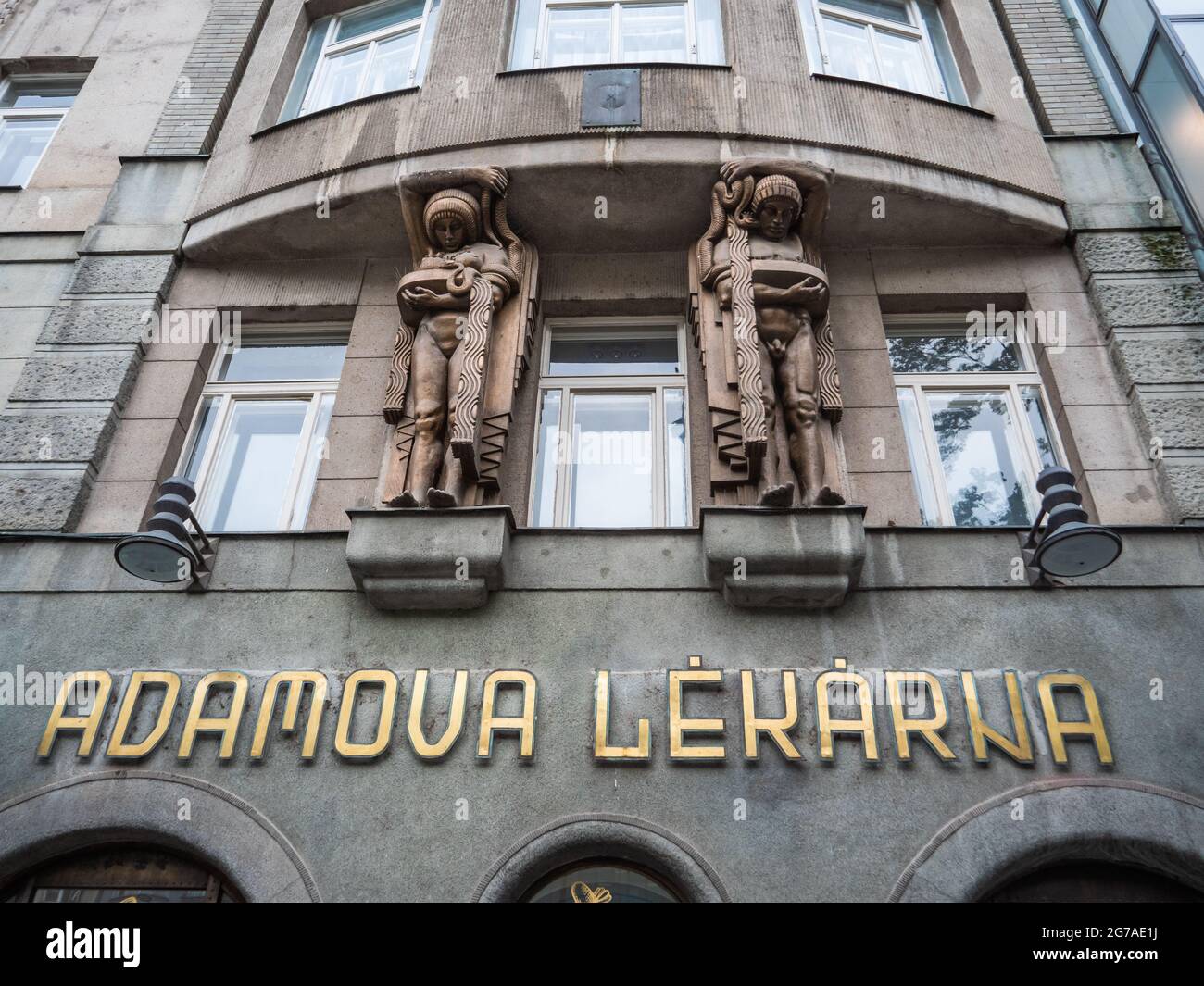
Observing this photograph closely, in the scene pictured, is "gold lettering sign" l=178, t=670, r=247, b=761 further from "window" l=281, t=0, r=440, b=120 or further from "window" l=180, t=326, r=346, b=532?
"window" l=281, t=0, r=440, b=120

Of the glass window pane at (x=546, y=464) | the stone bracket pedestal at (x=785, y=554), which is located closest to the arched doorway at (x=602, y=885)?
the stone bracket pedestal at (x=785, y=554)

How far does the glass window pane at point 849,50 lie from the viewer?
9453 mm

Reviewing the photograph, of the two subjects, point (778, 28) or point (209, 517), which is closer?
point (209, 517)

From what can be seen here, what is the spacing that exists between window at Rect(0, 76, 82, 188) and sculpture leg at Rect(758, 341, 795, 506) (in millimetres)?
8441

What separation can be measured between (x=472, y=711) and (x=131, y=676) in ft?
7.57

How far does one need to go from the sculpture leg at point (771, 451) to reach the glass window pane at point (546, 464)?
1603 millimetres

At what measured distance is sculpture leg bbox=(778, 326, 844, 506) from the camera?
21.9 feet

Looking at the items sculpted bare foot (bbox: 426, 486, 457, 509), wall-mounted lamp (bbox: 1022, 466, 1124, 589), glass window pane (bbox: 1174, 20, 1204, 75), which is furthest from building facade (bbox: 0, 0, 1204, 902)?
glass window pane (bbox: 1174, 20, 1204, 75)

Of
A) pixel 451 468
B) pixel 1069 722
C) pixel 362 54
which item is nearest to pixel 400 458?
pixel 451 468

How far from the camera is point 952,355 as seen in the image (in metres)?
8.13

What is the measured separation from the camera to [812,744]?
5.78 metres

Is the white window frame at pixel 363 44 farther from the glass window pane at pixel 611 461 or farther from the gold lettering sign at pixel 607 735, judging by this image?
the gold lettering sign at pixel 607 735
